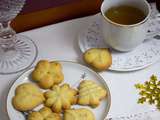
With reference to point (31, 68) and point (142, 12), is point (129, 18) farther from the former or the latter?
point (31, 68)

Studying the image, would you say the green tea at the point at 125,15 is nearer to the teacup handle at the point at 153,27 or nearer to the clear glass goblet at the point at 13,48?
the teacup handle at the point at 153,27

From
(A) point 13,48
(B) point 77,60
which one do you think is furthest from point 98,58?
(A) point 13,48

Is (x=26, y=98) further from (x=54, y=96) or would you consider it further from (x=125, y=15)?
(x=125, y=15)

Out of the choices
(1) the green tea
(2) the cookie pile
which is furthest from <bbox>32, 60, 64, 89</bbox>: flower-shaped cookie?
(1) the green tea

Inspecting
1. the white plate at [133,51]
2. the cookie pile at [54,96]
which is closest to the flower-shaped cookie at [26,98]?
the cookie pile at [54,96]

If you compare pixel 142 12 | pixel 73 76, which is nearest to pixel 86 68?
pixel 73 76

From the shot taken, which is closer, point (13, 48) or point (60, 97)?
point (60, 97)
